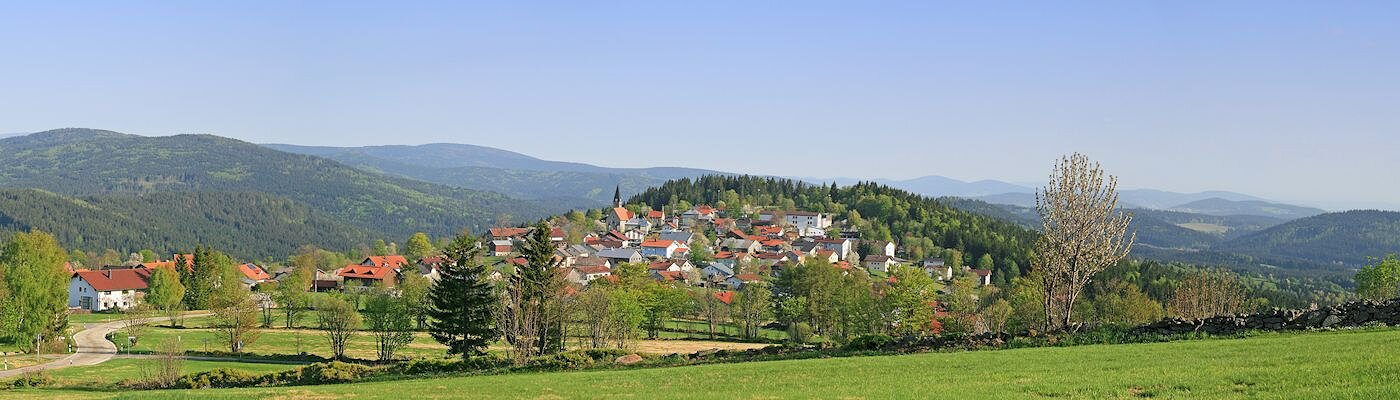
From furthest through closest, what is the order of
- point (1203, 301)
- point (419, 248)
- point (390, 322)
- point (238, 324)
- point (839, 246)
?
point (419, 248) < point (839, 246) < point (390, 322) < point (238, 324) < point (1203, 301)

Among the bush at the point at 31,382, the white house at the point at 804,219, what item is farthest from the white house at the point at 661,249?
the bush at the point at 31,382

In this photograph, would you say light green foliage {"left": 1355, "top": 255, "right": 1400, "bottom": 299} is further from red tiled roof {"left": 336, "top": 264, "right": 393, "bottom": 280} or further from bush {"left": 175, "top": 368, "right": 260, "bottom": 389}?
red tiled roof {"left": 336, "top": 264, "right": 393, "bottom": 280}

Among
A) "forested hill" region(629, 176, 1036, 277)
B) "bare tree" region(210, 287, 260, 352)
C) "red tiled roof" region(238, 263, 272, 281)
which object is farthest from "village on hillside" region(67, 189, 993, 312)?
"bare tree" region(210, 287, 260, 352)

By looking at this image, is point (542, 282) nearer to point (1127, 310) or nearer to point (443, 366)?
point (443, 366)

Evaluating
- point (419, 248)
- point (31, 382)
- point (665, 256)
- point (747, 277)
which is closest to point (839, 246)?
point (665, 256)

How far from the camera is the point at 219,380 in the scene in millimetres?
34531

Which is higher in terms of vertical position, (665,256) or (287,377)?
(287,377)

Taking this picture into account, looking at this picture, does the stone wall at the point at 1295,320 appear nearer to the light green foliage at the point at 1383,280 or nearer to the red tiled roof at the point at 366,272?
the light green foliage at the point at 1383,280

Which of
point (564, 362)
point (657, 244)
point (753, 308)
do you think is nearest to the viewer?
point (564, 362)

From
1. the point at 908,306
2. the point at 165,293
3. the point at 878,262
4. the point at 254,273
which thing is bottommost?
the point at 254,273

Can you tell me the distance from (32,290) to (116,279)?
64.5 meters

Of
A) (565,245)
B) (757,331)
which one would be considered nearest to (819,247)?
(565,245)

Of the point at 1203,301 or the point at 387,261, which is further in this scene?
the point at 387,261

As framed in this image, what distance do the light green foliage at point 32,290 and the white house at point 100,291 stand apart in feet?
165
